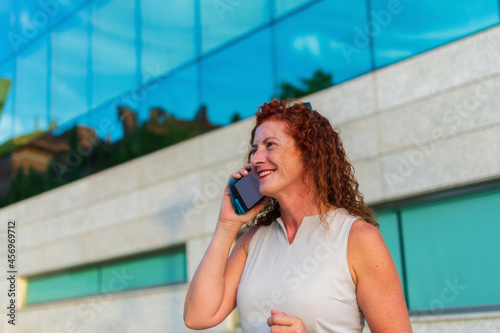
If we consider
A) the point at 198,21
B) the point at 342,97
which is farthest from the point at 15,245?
the point at 342,97

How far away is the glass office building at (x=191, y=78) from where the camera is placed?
707cm

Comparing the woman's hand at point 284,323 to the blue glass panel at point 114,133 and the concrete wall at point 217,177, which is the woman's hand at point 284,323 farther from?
the blue glass panel at point 114,133

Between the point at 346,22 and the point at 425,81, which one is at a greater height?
the point at 346,22

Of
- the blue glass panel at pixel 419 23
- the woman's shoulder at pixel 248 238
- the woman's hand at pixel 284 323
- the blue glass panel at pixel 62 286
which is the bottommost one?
the woman's hand at pixel 284 323

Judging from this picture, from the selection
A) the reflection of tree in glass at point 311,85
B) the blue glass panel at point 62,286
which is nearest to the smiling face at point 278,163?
the reflection of tree in glass at point 311,85

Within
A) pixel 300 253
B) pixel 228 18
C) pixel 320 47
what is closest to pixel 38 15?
pixel 228 18

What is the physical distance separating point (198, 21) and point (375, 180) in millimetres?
4816

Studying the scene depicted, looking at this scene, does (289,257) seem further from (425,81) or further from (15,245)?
(15,245)

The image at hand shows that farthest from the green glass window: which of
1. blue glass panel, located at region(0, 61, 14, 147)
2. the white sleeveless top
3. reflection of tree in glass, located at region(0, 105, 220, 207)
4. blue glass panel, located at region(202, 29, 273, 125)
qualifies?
the white sleeveless top

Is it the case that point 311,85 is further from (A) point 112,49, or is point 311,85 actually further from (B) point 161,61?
(A) point 112,49

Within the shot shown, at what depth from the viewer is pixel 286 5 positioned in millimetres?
9320

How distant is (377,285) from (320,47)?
6.86 metres

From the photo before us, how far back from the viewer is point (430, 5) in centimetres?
759

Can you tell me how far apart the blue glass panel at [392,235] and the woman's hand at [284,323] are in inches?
211
